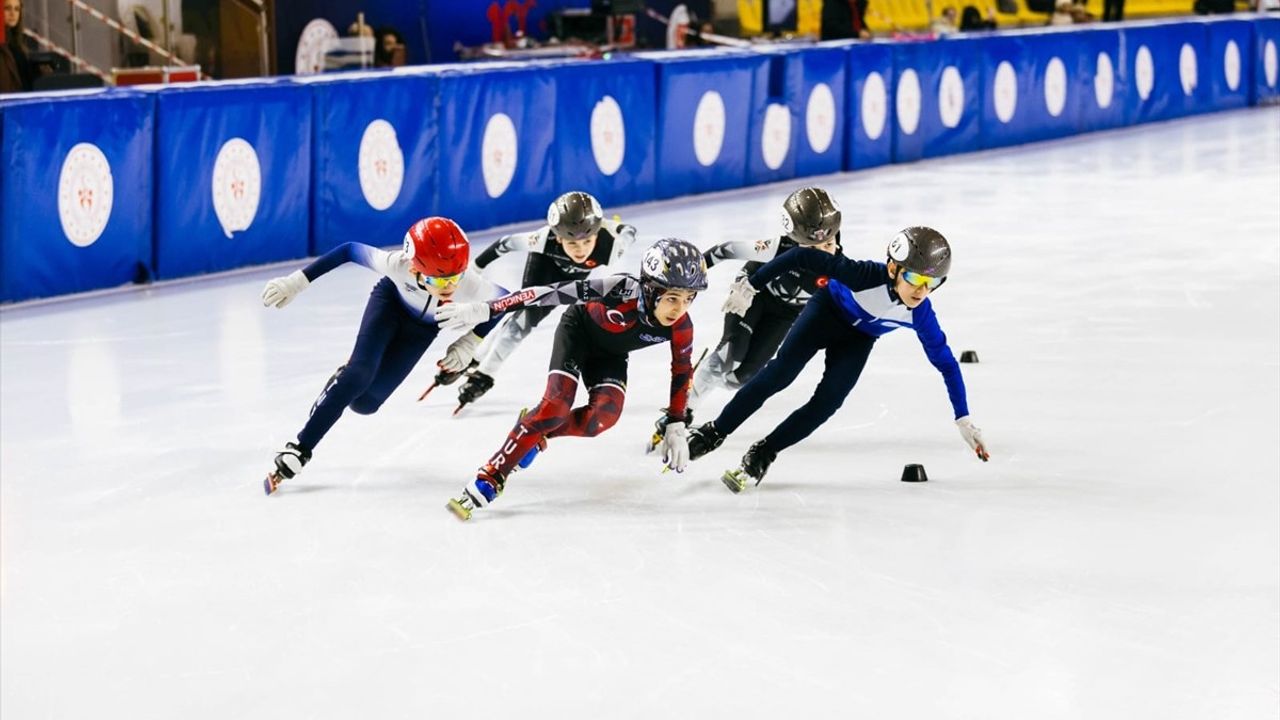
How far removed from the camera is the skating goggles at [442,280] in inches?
250

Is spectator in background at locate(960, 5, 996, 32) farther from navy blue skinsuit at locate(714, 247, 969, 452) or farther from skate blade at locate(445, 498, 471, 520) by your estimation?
skate blade at locate(445, 498, 471, 520)

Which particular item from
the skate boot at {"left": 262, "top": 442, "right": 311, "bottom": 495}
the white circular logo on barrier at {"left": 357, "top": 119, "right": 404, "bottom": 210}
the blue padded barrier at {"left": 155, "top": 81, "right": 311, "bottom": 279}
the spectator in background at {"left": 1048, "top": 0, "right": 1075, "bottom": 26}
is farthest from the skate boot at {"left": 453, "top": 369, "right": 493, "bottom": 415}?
the spectator in background at {"left": 1048, "top": 0, "right": 1075, "bottom": 26}

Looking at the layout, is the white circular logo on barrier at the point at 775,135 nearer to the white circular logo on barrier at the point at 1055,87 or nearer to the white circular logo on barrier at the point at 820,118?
the white circular logo on barrier at the point at 820,118

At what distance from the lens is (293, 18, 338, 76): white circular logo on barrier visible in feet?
66.5

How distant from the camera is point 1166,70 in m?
24.3

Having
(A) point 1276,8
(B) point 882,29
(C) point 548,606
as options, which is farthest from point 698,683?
(A) point 1276,8

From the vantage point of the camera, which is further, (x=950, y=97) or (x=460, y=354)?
(x=950, y=97)

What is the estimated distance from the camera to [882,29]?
94.9 feet

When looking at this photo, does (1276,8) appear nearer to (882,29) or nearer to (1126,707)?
(882,29)

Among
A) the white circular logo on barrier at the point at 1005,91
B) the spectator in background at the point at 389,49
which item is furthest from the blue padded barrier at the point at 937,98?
the spectator in background at the point at 389,49

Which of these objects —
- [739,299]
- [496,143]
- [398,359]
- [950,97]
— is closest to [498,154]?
[496,143]

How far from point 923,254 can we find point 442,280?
179 cm

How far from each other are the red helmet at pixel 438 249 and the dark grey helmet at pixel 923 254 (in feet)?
5.22

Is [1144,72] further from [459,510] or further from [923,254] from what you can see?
[459,510]
